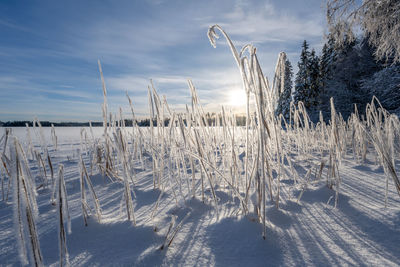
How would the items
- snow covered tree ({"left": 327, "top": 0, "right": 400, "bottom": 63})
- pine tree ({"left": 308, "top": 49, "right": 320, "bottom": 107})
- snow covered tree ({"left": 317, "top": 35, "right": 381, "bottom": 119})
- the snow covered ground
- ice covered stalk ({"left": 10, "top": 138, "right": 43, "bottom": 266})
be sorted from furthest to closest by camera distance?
pine tree ({"left": 308, "top": 49, "right": 320, "bottom": 107}) < snow covered tree ({"left": 317, "top": 35, "right": 381, "bottom": 119}) < snow covered tree ({"left": 327, "top": 0, "right": 400, "bottom": 63}) < the snow covered ground < ice covered stalk ({"left": 10, "top": 138, "right": 43, "bottom": 266})

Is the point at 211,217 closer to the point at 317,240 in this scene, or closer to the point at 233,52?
the point at 317,240

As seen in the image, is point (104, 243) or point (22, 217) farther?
point (104, 243)

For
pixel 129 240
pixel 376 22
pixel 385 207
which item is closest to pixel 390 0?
pixel 376 22

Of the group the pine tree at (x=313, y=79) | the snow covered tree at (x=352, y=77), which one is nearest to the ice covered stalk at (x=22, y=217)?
the snow covered tree at (x=352, y=77)

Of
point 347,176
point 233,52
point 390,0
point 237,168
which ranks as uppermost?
point 390,0

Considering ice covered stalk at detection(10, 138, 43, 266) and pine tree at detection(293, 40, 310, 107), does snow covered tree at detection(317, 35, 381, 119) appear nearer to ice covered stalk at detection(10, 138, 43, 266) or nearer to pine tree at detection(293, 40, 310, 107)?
pine tree at detection(293, 40, 310, 107)

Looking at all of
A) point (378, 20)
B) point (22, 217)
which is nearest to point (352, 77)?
point (378, 20)

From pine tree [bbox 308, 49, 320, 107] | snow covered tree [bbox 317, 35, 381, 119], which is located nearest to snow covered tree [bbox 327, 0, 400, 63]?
snow covered tree [bbox 317, 35, 381, 119]

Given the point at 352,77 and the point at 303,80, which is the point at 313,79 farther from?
the point at 352,77

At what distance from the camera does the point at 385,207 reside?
32.6 inches

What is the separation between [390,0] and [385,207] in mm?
4412

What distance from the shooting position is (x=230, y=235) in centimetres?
69

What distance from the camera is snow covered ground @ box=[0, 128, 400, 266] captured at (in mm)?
577

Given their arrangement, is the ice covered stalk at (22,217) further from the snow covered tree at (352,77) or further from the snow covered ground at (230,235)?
the snow covered tree at (352,77)
